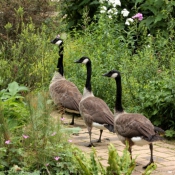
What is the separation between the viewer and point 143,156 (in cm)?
732

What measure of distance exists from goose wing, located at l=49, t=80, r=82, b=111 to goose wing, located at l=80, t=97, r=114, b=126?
0.84 m

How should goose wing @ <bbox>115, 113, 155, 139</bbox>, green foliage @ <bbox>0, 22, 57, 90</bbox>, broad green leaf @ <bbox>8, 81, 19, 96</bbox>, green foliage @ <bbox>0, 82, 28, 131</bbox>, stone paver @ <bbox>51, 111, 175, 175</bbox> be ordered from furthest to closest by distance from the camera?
green foliage @ <bbox>0, 22, 57, 90</bbox> → broad green leaf @ <bbox>8, 81, 19, 96</bbox> → stone paver @ <bbox>51, 111, 175, 175</bbox> → goose wing @ <bbox>115, 113, 155, 139</bbox> → green foliage @ <bbox>0, 82, 28, 131</bbox>

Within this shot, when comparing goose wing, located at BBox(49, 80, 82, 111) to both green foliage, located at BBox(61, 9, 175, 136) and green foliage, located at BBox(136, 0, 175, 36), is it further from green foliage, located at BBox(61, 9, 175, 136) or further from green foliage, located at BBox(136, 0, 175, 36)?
green foliage, located at BBox(136, 0, 175, 36)

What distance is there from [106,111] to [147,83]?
206 centimetres

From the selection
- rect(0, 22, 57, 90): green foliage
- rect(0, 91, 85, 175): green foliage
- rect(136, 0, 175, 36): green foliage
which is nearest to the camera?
rect(0, 91, 85, 175): green foliage

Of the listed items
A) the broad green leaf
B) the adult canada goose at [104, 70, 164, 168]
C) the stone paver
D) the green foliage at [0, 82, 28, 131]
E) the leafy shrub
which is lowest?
the stone paver

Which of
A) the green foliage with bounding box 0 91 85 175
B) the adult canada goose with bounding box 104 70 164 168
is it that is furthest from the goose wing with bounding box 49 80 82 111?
the green foliage with bounding box 0 91 85 175

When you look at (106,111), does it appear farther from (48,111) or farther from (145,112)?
(48,111)

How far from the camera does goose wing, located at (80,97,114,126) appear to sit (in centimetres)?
778

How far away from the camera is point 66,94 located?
9.26 meters

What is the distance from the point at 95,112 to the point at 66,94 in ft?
4.84

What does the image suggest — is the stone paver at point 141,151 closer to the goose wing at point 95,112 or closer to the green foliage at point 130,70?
the goose wing at point 95,112

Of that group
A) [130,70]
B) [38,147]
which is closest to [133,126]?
[38,147]

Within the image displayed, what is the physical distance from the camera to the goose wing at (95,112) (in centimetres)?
778
